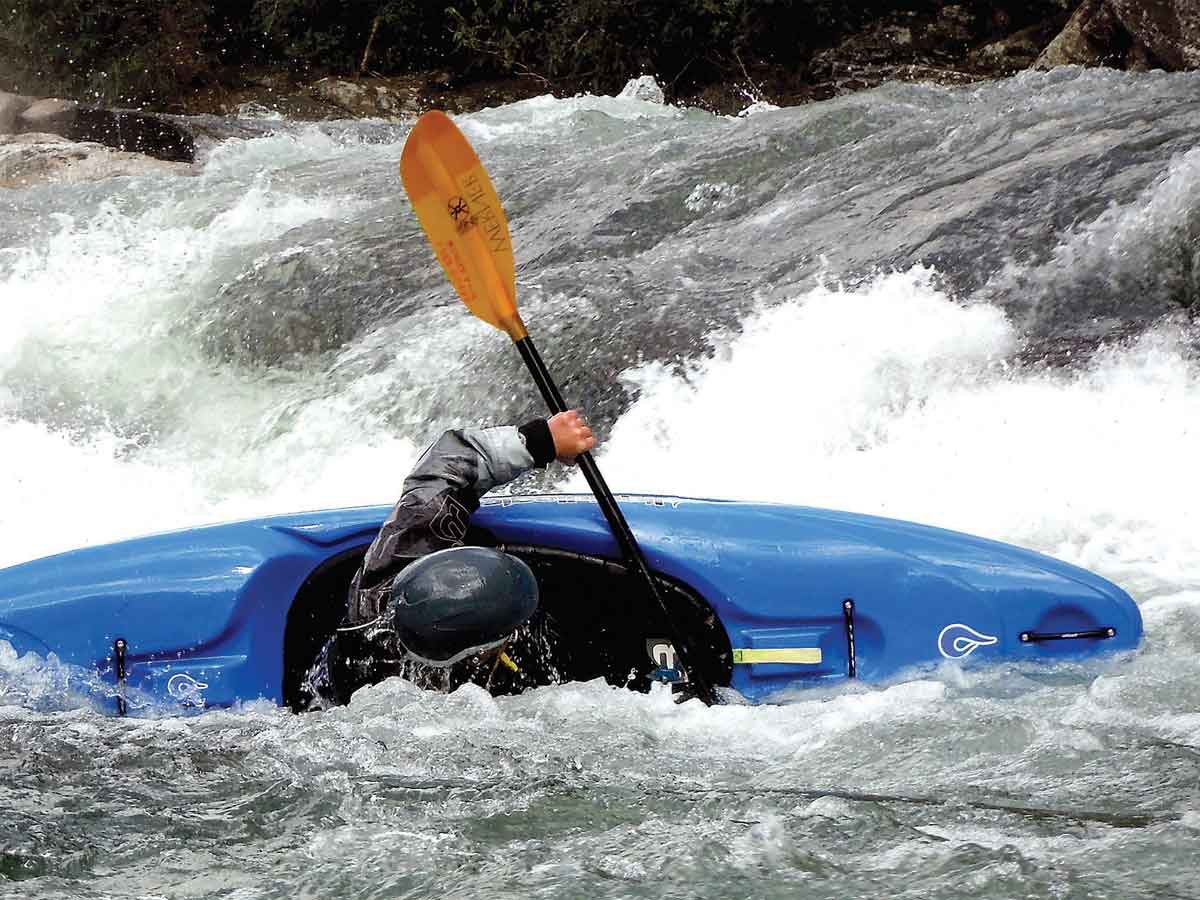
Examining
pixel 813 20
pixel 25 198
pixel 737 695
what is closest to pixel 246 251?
pixel 25 198

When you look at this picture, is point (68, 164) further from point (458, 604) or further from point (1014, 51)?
point (458, 604)

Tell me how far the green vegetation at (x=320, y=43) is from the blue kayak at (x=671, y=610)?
964 centimetres

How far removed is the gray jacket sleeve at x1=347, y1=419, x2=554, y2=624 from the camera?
288 cm

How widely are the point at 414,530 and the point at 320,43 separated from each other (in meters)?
11.9

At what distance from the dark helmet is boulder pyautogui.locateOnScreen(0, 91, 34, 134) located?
9753 mm

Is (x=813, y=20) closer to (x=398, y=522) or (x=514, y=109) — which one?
(x=514, y=109)

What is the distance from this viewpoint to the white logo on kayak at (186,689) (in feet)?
10.3

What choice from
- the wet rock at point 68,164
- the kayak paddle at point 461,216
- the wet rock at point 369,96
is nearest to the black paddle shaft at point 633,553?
the kayak paddle at point 461,216

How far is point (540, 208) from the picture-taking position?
22.2 ft

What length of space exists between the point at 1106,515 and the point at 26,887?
313 centimetres

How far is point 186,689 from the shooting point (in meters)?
3.13

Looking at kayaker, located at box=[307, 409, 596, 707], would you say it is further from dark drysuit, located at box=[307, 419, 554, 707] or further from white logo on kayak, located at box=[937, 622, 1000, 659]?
white logo on kayak, located at box=[937, 622, 1000, 659]

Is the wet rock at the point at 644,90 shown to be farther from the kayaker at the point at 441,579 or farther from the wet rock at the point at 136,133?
the kayaker at the point at 441,579

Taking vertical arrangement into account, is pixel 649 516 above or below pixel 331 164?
below
